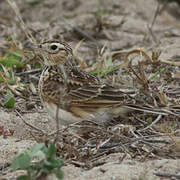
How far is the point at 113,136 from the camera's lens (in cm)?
396

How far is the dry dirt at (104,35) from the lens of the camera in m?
3.30

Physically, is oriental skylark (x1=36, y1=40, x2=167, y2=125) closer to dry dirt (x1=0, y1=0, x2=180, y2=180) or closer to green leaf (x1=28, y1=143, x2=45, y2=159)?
dry dirt (x1=0, y1=0, x2=180, y2=180)

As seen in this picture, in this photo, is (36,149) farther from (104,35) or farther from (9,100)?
(104,35)

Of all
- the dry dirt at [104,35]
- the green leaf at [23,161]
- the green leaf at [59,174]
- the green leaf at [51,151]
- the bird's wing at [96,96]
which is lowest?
the dry dirt at [104,35]

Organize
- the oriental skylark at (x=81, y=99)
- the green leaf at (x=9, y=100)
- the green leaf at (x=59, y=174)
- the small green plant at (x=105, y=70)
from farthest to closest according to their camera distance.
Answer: the small green plant at (x=105, y=70) < the green leaf at (x=9, y=100) < the oriental skylark at (x=81, y=99) < the green leaf at (x=59, y=174)

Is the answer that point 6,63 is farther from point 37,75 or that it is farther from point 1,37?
point 1,37

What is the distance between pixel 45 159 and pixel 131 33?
5796 millimetres

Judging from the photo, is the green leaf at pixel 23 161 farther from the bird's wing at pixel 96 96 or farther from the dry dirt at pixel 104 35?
the bird's wing at pixel 96 96

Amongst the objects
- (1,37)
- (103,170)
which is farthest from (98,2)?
(103,170)

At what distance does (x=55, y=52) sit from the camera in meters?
4.72

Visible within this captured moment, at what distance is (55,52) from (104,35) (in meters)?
3.42

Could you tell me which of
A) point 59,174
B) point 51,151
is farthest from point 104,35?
point 59,174

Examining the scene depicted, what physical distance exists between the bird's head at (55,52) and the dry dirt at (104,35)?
27.7 inches

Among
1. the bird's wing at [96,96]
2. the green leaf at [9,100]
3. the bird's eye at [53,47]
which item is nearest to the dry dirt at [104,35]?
the green leaf at [9,100]
